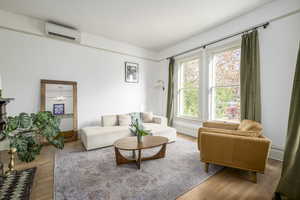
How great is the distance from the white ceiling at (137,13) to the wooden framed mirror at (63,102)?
1.53 m

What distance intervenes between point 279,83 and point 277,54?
55 centimetres

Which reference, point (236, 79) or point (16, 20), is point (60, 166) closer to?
point (16, 20)

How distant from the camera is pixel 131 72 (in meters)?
4.67

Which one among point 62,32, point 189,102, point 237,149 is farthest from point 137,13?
point 237,149

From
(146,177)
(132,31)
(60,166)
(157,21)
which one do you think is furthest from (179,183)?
(132,31)

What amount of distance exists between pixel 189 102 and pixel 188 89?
42cm

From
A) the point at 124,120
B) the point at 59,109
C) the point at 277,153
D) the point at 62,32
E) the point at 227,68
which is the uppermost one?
the point at 62,32

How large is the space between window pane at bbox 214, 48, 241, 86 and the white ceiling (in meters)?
0.80

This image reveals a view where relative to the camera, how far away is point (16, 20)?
2.93 meters

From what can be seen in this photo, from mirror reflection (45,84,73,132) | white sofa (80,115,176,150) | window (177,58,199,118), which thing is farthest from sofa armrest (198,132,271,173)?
mirror reflection (45,84,73,132)

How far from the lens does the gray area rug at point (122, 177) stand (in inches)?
63.5

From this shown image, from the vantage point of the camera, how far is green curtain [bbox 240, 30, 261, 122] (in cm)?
270

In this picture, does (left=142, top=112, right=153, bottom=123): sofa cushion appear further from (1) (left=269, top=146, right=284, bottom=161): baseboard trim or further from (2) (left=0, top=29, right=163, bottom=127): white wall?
(1) (left=269, top=146, right=284, bottom=161): baseboard trim

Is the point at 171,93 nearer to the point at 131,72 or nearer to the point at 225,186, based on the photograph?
the point at 131,72
